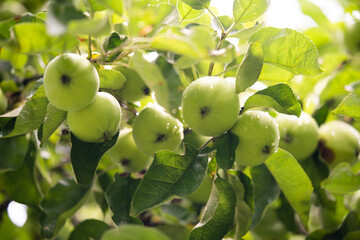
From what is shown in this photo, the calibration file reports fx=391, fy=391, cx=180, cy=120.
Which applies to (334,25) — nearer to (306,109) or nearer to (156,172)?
(306,109)

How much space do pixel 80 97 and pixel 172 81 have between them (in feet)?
0.81

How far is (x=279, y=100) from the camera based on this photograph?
108 centimetres

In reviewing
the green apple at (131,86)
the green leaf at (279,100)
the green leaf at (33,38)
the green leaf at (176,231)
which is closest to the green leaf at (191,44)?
the green leaf at (33,38)

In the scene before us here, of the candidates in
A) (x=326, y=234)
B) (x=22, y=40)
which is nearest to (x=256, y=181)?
(x=326, y=234)

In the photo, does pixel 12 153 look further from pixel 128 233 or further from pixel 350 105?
pixel 350 105

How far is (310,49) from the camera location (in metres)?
1.11

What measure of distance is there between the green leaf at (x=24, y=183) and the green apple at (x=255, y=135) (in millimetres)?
861

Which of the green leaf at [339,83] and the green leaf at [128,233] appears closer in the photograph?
the green leaf at [128,233]

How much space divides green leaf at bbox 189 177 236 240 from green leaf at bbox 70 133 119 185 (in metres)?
0.33

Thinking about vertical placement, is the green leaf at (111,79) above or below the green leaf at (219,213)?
above

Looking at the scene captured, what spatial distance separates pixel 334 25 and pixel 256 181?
862 mm

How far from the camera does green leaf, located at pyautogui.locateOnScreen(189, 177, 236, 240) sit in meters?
1.10

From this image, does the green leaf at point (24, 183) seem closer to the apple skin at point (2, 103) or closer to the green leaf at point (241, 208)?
the apple skin at point (2, 103)

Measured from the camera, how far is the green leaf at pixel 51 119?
104 centimetres
